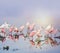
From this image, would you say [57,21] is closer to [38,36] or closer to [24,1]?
[38,36]

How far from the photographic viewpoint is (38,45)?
156 cm

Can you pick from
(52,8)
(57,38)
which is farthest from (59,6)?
(57,38)

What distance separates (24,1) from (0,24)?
35cm

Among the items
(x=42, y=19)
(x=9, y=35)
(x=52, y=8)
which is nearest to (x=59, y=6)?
(x=52, y=8)

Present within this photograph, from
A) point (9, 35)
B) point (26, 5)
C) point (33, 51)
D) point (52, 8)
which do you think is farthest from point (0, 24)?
point (52, 8)

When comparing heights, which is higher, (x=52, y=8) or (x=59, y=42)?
(x=52, y=8)

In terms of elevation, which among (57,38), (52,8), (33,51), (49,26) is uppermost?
(52,8)

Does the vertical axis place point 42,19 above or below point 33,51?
above

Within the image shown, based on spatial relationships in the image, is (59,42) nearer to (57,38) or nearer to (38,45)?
(57,38)

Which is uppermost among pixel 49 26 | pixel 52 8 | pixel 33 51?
pixel 52 8

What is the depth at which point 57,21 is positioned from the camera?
5.16ft

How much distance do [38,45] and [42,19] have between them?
0.92 ft

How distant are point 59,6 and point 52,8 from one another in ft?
0.26

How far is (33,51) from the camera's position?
155 cm
